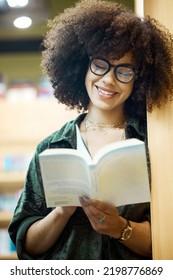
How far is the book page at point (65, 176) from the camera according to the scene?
967 millimetres

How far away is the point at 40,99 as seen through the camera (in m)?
1.87

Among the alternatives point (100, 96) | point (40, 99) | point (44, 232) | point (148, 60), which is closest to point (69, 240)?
point (44, 232)

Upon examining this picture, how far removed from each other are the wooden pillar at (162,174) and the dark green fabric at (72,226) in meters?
0.03

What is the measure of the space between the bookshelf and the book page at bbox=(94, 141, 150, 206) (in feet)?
1.10

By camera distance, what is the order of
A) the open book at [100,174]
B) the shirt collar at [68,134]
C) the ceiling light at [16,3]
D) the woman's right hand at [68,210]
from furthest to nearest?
the ceiling light at [16,3] < the shirt collar at [68,134] < the woman's right hand at [68,210] < the open book at [100,174]

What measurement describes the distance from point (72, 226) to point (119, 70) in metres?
0.44

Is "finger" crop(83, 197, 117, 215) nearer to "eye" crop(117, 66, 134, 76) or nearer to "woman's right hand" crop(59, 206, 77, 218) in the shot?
"woman's right hand" crop(59, 206, 77, 218)

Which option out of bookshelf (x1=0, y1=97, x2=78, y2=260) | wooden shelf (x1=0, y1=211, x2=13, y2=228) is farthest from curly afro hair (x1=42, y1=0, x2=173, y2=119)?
wooden shelf (x1=0, y1=211, x2=13, y2=228)

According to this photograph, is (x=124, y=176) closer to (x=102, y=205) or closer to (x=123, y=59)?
(x=102, y=205)

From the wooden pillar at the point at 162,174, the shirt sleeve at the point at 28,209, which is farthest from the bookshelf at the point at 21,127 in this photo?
the wooden pillar at the point at 162,174

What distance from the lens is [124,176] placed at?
99 centimetres

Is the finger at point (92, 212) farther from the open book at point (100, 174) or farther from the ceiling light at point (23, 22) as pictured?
the ceiling light at point (23, 22)

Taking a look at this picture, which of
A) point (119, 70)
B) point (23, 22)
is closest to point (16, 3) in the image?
point (23, 22)

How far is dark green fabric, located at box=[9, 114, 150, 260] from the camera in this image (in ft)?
3.67
